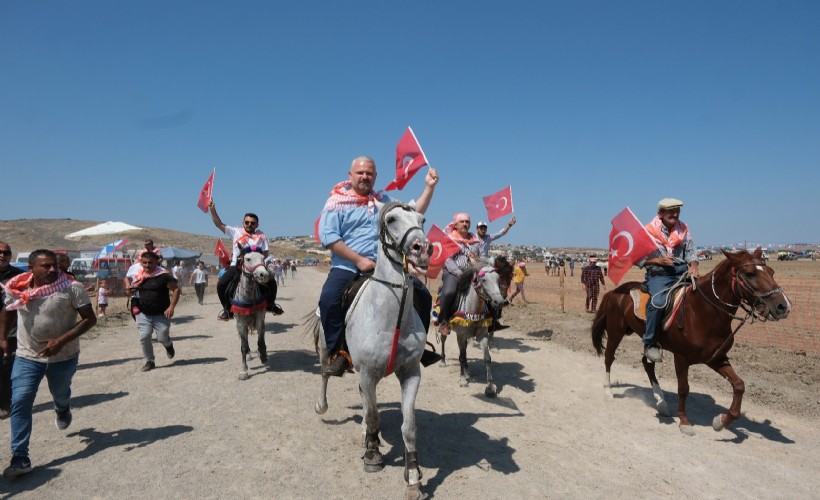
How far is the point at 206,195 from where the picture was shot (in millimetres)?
8680

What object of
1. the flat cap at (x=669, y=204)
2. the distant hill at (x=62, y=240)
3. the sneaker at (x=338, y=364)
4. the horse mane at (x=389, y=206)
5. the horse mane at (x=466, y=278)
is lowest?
the distant hill at (x=62, y=240)

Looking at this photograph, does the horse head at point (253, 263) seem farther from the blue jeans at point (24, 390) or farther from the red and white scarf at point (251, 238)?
the blue jeans at point (24, 390)

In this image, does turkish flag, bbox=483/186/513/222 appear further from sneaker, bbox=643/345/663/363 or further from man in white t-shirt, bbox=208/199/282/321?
man in white t-shirt, bbox=208/199/282/321

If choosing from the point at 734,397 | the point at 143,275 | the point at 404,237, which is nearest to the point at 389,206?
the point at 404,237

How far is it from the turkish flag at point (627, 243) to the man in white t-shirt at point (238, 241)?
650 centimetres

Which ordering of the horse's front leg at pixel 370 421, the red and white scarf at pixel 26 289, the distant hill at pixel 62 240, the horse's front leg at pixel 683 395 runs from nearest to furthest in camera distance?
the horse's front leg at pixel 370 421 < the red and white scarf at pixel 26 289 < the horse's front leg at pixel 683 395 < the distant hill at pixel 62 240

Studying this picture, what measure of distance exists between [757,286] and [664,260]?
1233mm

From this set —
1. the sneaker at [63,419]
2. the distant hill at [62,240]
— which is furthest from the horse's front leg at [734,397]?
the distant hill at [62,240]

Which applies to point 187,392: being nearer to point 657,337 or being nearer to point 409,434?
point 409,434

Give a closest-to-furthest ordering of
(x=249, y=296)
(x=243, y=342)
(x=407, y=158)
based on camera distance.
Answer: (x=407, y=158) → (x=243, y=342) → (x=249, y=296)

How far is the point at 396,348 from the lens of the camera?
4078 millimetres

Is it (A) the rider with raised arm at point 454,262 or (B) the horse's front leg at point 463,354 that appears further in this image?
(A) the rider with raised arm at point 454,262

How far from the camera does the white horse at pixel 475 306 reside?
742cm

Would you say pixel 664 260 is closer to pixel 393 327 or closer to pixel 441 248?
pixel 441 248
